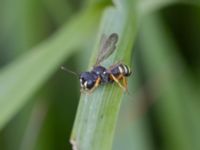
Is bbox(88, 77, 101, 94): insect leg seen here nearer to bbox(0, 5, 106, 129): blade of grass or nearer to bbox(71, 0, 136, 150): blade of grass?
bbox(71, 0, 136, 150): blade of grass

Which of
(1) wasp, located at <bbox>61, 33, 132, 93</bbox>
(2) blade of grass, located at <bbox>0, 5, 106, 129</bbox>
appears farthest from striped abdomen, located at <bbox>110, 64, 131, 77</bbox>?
(2) blade of grass, located at <bbox>0, 5, 106, 129</bbox>

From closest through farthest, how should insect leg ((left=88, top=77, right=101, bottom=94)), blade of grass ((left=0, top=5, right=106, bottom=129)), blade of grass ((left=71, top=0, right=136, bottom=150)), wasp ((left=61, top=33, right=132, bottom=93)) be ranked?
blade of grass ((left=71, top=0, right=136, bottom=150)) < insect leg ((left=88, top=77, right=101, bottom=94)) < wasp ((left=61, top=33, right=132, bottom=93)) < blade of grass ((left=0, top=5, right=106, bottom=129))

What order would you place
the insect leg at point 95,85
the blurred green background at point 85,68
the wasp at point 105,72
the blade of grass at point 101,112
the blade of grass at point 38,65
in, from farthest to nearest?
the blurred green background at point 85,68, the blade of grass at point 38,65, the wasp at point 105,72, the insect leg at point 95,85, the blade of grass at point 101,112

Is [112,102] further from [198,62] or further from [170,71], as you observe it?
[198,62]

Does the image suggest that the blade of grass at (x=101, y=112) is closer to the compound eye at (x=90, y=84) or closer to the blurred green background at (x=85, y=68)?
the compound eye at (x=90, y=84)

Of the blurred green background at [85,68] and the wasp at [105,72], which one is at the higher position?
the blurred green background at [85,68]

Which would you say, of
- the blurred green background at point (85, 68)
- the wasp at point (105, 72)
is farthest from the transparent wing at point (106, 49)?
the blurred green background at point (85, 68)

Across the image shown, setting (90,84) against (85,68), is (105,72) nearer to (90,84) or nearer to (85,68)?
(90,84)
